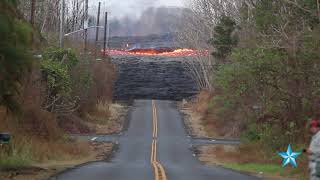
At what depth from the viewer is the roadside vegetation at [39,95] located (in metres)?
18.2

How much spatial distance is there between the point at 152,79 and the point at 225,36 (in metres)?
37.9

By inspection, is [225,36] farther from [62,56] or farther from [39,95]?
[39,95]

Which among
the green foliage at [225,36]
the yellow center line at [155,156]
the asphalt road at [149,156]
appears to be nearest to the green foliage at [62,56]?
the asphalt road at [149,156]

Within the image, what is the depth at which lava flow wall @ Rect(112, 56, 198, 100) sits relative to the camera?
335 feet

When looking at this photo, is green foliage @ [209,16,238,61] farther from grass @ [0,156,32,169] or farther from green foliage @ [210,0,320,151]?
grass @ [0,156,32,169]

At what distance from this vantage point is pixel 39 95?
38.1 metres

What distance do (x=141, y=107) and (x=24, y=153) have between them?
58515 millimetres

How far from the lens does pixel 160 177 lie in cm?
2216

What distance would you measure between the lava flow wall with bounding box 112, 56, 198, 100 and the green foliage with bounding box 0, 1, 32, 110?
7969cm

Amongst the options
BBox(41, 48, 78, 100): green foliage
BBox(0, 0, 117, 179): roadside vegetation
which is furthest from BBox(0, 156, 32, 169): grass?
BBox(41, 48, 78, 100): green foliage

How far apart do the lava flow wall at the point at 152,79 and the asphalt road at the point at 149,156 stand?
1072cm

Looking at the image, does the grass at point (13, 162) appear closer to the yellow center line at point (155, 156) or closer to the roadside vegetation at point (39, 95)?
the roadside vegetation at point (39, 95)

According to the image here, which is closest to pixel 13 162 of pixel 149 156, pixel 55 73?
pixel 149 156

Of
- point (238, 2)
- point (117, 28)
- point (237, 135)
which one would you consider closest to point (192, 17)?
point (238, 2)
